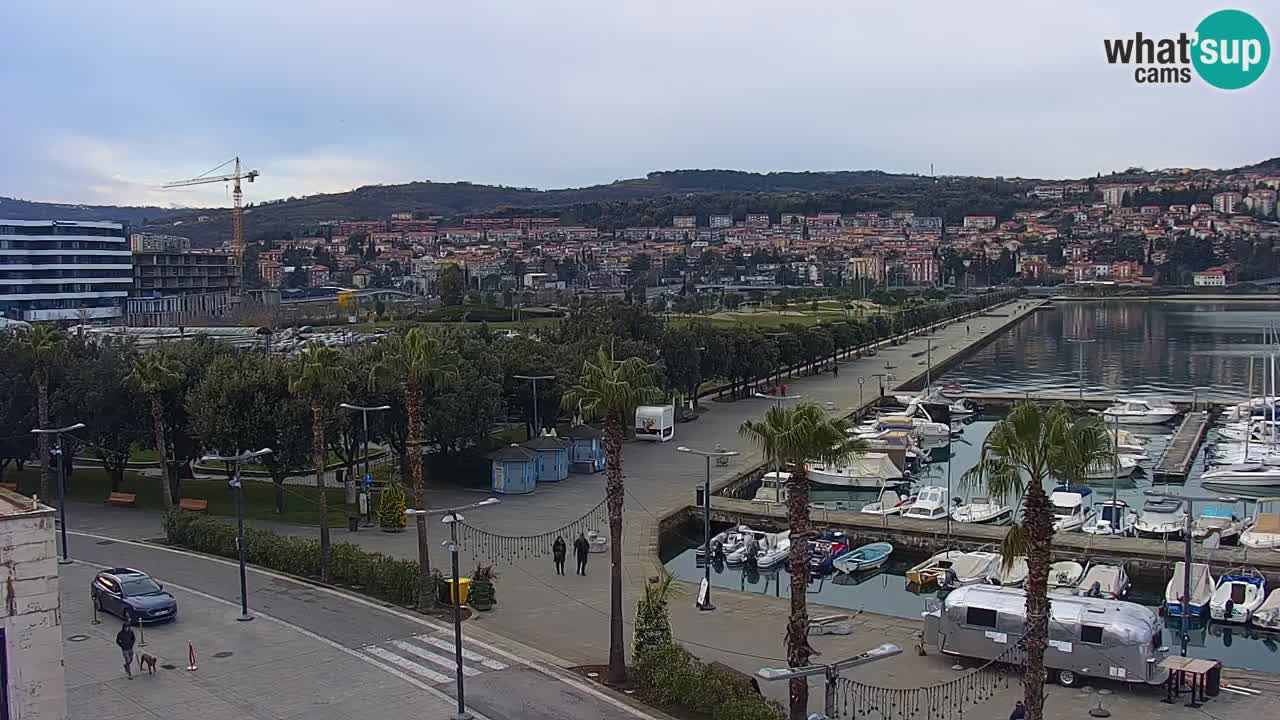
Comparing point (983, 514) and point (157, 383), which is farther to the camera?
point (983, 514)

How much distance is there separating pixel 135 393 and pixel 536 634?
59.0 feet

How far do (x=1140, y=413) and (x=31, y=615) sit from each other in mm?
55710

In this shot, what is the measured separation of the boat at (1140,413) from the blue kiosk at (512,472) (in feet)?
112

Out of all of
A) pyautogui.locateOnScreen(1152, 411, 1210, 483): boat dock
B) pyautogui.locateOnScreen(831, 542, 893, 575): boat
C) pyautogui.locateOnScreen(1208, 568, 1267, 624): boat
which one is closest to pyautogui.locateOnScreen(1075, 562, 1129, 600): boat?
pyautogui.locateOnScreen(1208, 568, 1267, 624): boat

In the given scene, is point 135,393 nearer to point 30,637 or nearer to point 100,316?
point 30,637

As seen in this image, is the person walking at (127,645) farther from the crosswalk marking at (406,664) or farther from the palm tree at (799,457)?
the palm tree at (799,457)

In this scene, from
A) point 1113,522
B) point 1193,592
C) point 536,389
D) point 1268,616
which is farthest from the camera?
point 536,389

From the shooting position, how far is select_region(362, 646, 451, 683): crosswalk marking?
19.5 meters

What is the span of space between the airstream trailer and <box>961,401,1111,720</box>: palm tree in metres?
4.81

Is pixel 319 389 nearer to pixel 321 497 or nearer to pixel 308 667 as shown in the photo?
pixel 321 497

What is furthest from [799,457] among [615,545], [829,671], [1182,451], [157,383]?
[1182,451]

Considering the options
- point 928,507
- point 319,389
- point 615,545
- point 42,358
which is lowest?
point 928,507

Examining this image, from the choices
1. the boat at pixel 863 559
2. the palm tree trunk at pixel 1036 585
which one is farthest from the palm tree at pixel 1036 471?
the boat at pixel 863 559

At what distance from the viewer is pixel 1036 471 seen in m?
14.6
